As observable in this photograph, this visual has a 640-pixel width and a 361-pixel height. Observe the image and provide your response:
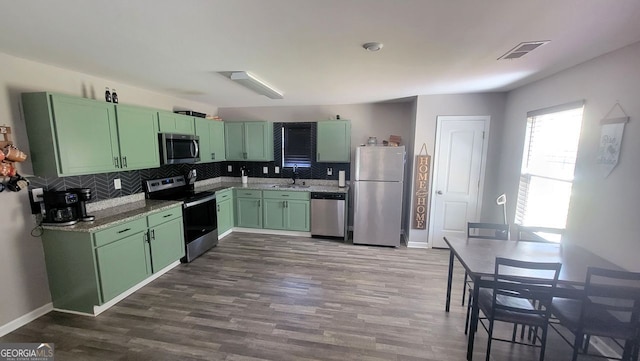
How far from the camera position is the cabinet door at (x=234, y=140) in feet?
15.8

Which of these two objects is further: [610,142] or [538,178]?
[538,178]

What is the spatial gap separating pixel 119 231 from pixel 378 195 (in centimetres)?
347

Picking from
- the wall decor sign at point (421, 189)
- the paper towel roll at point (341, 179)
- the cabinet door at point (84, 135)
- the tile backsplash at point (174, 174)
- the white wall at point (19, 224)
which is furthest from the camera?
the paper towel roll at point (341, 179)

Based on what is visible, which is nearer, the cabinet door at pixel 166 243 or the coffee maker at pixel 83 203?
the coffee maker at pixel 83 203

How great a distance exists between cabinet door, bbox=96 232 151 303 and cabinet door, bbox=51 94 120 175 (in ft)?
2.66

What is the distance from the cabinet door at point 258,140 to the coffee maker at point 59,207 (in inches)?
109

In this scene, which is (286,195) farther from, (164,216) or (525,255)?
(525,255)

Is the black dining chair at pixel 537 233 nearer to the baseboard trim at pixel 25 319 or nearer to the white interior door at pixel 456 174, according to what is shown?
the white interior door at pixel 456 174

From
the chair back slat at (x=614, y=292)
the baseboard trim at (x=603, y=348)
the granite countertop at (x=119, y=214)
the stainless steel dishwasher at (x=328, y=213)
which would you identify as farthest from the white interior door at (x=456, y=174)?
the granite countertop at (x=119, y=214)

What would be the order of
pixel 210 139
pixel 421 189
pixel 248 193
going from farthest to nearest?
pixel 248 193 < pixel 210 139 < pixel 421 189

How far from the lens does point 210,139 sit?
444 centimetres

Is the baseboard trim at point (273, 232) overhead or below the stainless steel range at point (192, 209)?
below

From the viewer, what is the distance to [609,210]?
201cm

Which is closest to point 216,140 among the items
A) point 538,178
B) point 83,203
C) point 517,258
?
point 83,203
